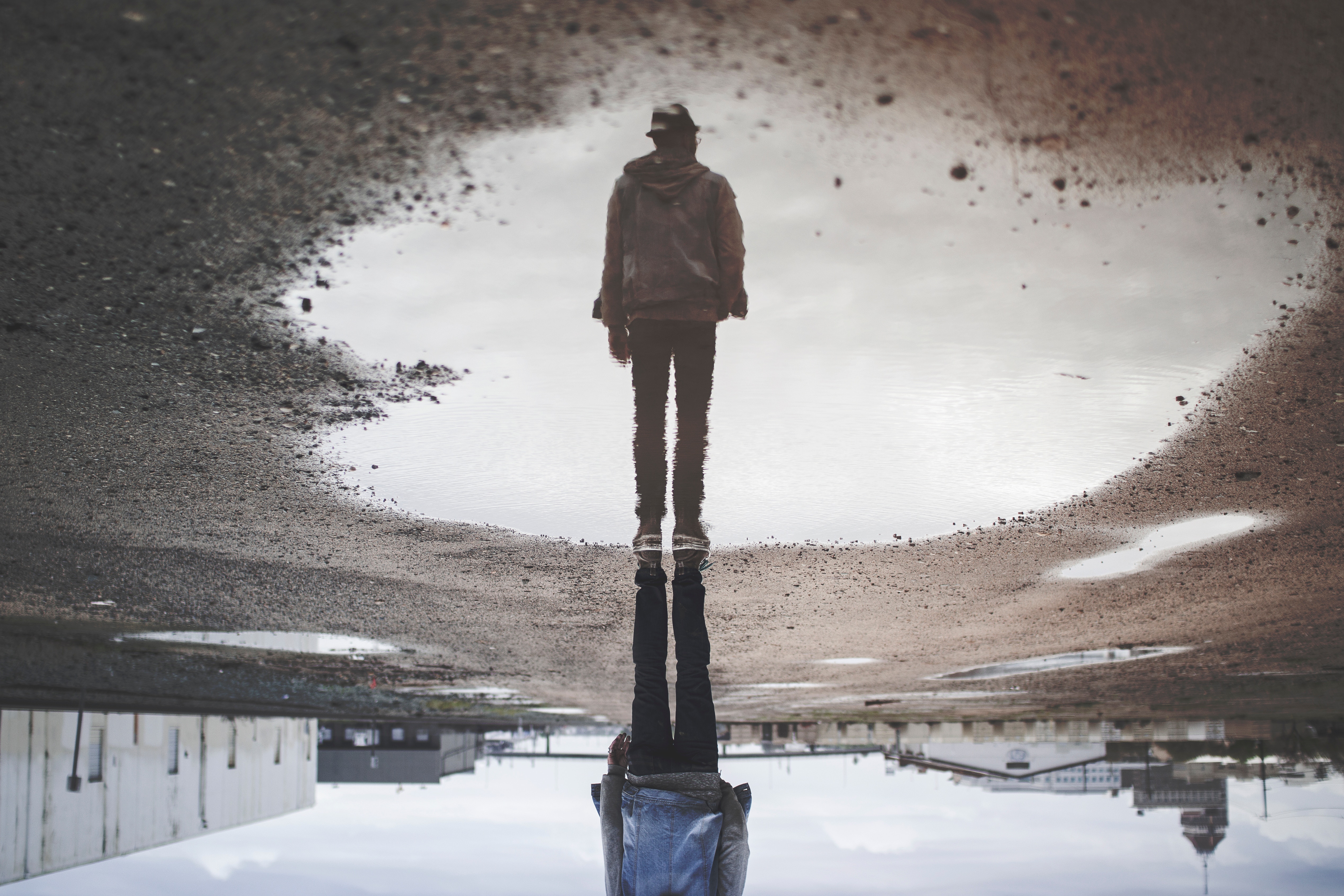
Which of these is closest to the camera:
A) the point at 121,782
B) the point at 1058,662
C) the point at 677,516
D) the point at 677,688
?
the point at 677,688

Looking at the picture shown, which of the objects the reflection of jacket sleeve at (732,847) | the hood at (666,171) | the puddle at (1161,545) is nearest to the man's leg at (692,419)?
the hood at (666,171)

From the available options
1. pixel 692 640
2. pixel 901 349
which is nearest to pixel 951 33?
pixel 901 349

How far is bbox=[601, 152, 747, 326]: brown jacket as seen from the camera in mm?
1845

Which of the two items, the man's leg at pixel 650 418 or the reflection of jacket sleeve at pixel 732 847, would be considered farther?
the reflection of jacket sleeve at pixel 732 847

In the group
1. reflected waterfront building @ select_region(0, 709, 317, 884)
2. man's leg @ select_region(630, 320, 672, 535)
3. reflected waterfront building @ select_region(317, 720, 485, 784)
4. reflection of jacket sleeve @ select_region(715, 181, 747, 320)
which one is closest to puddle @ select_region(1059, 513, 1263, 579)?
man's leg @ select_region(630, 320, 672, 535)

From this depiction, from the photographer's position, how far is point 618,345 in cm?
227

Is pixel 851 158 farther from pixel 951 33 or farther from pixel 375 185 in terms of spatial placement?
pixel 375 185

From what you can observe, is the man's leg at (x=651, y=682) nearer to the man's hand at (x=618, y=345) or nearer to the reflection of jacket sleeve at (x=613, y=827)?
the reflection of jacket sleeve at (x=613, y=827)

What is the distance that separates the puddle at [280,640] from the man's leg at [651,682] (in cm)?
340

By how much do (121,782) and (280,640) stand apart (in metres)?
9.94

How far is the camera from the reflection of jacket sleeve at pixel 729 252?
1.92m

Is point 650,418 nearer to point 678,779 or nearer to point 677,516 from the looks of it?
point 677,516

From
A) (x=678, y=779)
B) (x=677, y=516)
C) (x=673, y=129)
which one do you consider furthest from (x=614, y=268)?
(x=678, y=779)

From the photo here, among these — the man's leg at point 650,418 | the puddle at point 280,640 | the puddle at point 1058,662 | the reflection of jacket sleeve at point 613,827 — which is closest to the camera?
the man's leg at point 650,418
